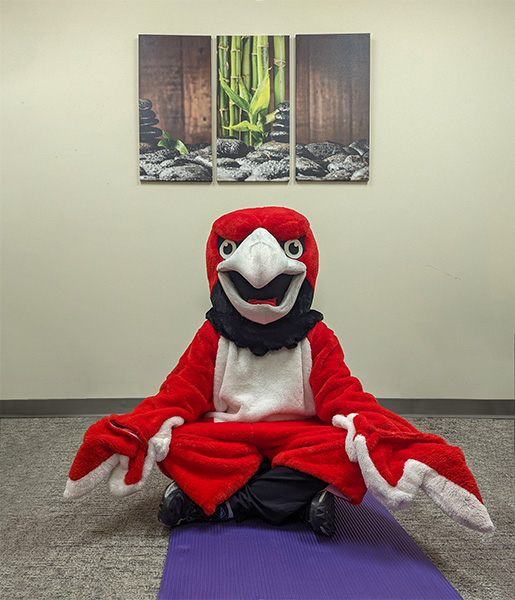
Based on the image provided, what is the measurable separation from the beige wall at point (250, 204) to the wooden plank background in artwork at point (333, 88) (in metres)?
0.06

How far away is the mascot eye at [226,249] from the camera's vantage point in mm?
1434

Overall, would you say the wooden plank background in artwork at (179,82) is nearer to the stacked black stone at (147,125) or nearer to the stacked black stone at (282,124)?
the stacked black stone at (147,125)

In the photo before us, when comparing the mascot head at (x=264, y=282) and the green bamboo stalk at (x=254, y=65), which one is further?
the green bamboo stalk at (x=254, y=65)

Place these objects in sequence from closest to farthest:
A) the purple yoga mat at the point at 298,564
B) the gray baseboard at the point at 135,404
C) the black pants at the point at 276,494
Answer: the purple yoga mat at the point at 298,564 < the black pants at the point at 276,494 < the gray baseboard at the point at 135,404

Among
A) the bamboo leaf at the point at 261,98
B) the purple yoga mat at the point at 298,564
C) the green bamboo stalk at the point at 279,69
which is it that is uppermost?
the green bamboo stalk at the point at 279,69

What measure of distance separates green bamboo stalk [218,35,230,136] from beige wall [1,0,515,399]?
74mm

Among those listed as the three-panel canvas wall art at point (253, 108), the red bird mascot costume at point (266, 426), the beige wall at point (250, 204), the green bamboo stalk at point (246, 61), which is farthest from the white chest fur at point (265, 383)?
the green bamboo stalk at point (246, 61)

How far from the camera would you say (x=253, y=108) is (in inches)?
87.4

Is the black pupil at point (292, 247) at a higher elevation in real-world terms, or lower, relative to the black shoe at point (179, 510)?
higher

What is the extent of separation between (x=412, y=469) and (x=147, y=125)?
1.71 meters

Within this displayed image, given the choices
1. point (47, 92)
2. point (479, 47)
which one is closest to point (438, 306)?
point (479, 47)

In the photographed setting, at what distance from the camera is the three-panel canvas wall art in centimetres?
221

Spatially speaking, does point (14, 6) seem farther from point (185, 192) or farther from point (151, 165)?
point (185, 192)

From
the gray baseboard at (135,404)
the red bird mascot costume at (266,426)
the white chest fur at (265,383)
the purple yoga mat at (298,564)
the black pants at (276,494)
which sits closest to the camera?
the purple yoga mat at (298,564)
